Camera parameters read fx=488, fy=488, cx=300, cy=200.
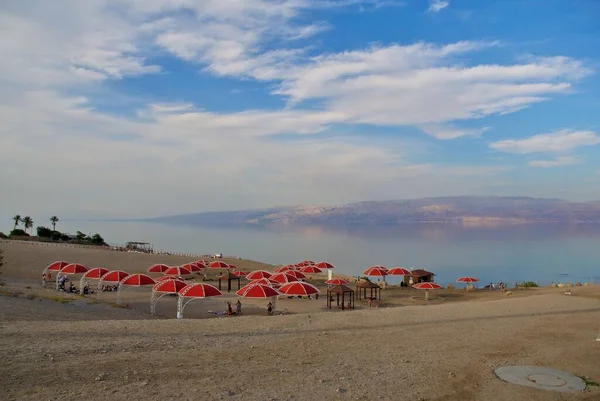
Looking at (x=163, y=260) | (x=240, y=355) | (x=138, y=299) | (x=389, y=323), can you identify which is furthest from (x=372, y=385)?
(x=163, y=260)

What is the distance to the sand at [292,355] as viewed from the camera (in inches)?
312

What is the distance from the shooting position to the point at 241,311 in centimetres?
2223

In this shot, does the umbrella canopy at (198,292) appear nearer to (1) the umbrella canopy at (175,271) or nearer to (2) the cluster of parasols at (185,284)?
(2) the cluster of parasols at (185,284)

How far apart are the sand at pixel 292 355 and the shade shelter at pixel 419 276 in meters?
16.3

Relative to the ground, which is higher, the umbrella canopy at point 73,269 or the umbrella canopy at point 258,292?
the umbrella canopy at point 73,269

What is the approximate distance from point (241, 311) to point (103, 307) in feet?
19.3

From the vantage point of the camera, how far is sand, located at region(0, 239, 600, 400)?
792 centimetres

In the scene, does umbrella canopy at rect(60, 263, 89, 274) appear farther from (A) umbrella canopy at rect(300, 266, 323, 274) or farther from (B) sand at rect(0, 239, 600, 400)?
(A) umbrella canopy at rect(300, 266, 323, 274)

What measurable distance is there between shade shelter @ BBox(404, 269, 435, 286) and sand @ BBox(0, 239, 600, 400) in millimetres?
16284

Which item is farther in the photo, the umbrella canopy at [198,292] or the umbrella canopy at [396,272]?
the umbrella canopy at [396,272]

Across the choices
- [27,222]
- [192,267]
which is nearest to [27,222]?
[27,222]

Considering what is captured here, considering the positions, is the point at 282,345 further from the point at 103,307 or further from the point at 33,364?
the point at 103,307

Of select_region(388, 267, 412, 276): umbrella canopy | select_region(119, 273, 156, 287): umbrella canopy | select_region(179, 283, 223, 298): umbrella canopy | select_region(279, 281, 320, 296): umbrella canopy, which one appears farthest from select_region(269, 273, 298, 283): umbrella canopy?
select_region(179, 283, 223, 298): umbrella canopy

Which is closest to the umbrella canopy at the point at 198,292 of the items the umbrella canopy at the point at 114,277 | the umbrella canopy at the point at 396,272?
the umbrella canopy at the point at 114,277
